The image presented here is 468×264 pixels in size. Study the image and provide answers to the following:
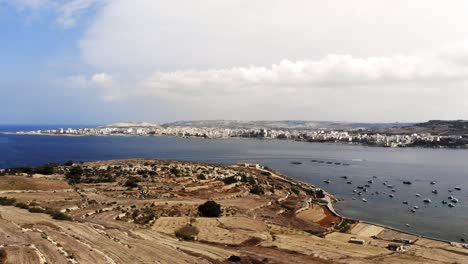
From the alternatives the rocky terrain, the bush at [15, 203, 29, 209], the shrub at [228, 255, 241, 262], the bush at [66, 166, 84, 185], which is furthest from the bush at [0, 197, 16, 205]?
the shrub at [228, 255, 241, 262]

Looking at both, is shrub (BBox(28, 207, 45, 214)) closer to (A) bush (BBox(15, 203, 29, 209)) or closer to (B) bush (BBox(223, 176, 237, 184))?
(A) bush (BBox(15, 203, 29, 209))

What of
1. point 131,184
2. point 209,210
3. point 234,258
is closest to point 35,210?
point 209,210

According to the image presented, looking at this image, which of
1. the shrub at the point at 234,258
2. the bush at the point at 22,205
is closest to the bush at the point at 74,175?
the bush at the point at 22,205

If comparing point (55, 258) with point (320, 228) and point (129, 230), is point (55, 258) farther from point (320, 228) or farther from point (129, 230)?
point (320, 228)

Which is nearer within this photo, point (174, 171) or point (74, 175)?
point (74, 175)

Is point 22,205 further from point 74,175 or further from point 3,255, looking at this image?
point 74,175

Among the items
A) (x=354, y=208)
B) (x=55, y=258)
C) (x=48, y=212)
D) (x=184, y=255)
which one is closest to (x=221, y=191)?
(x=354, y=208)

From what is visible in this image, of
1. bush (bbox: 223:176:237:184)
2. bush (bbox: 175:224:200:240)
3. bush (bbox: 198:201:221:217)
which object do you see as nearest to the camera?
bush (bbox: 175:224:200:240)
